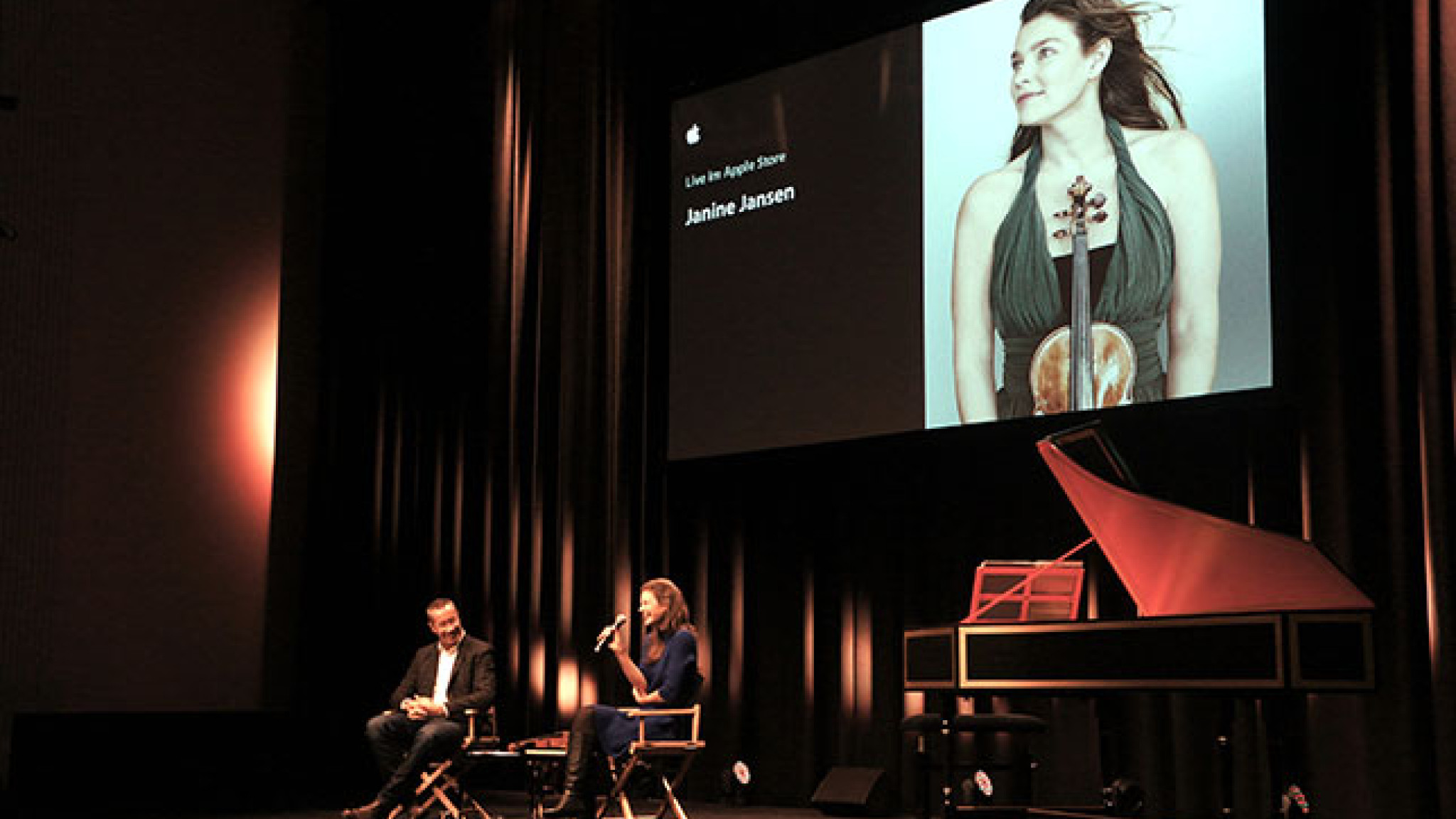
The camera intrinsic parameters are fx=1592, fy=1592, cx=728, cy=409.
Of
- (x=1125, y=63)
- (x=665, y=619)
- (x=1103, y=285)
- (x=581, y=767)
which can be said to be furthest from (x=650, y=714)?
(x=1125, y=63)

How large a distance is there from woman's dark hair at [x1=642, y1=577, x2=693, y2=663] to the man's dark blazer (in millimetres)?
719

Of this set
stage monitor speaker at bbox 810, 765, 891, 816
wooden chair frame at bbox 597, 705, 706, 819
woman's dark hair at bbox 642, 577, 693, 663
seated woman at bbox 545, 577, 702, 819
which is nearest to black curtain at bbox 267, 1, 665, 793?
woman's dark hair at bbox 642, 577, 693, 663

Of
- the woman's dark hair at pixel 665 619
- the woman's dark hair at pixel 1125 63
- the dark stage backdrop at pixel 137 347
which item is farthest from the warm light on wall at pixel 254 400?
the woman's dark hair at pixel 1125 63

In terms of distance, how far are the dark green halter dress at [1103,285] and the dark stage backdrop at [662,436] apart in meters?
0.23

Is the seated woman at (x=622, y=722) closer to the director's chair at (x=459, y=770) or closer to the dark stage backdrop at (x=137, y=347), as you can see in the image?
the director's chair at (x=459, y=770)

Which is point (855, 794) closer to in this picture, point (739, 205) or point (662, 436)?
point (662, 436)

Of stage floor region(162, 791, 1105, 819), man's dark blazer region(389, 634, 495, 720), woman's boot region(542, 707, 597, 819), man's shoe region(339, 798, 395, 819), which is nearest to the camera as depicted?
woman's boot region(542, 707, 597, 819)

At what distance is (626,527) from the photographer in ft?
26.7

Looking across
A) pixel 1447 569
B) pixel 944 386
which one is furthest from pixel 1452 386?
pixel 944 386

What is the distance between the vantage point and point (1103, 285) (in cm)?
623

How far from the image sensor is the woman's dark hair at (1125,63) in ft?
20.2

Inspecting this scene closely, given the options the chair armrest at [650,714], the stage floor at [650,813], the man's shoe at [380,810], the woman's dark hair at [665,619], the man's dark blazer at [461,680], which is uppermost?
the woman's dark hair at [665,619]

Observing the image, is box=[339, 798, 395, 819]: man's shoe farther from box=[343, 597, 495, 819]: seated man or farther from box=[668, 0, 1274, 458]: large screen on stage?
box=[668, 0, 1274, 458]: large screen on stage

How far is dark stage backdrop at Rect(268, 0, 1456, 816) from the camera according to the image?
5.50 metres
